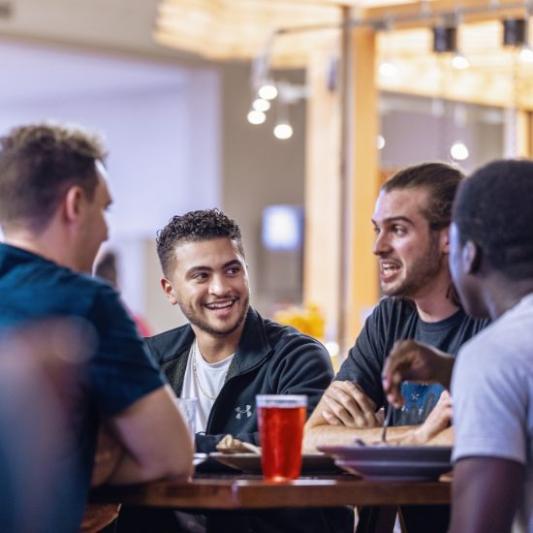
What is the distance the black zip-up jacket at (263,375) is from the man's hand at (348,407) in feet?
0.50

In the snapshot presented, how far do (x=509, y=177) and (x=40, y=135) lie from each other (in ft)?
2.74

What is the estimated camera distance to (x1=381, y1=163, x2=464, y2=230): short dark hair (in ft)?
10.4

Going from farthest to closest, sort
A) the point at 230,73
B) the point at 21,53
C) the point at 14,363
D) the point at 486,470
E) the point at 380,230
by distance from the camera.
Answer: the point at 230,73 < the point at 21,53 < the point at 380,230 < the point at 14,363 < the point at 486,470

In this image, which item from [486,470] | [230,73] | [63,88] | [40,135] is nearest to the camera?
[486,470]


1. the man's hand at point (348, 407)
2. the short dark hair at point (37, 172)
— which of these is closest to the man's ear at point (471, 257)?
the short dark hair at point (37, 172)

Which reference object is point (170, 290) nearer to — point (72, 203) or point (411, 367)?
point (72, 203)

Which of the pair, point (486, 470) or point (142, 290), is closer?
point (486, 470)

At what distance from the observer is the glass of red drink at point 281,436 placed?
230 centimetres

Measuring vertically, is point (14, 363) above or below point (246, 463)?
above

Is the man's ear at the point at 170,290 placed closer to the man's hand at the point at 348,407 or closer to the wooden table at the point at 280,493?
the man's hand at the point at 348,407

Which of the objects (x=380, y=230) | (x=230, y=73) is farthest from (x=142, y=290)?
(x=380, y=230)

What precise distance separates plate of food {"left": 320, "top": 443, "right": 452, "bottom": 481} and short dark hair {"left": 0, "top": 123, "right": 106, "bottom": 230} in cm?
65

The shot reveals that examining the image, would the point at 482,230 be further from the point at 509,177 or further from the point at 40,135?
the point at 40,135

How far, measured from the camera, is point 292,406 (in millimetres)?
2314
